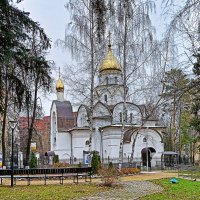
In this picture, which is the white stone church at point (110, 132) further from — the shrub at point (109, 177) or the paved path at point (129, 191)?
the shrub at point (109, 177)

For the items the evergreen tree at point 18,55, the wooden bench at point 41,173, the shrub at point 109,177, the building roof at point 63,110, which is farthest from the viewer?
the building roof at point 63,110

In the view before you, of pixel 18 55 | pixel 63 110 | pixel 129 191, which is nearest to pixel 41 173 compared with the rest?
pixel 129 191

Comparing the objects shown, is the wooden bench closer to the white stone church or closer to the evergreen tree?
the evergreen tree

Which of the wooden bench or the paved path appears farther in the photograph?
the wooden bench

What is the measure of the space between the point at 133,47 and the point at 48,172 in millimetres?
10632

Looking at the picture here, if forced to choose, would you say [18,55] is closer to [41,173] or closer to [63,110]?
[41,173]

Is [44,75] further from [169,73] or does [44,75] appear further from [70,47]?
[169,73]

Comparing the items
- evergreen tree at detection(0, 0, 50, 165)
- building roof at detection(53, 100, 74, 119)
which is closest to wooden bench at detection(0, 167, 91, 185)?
evergreen tree at detection(0, 0, 50, 165)

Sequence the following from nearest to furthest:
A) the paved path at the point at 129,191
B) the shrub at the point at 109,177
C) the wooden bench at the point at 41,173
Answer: the paved path at the point at 129,191 → the shrub at the point at 109,177 → the wooden bench at the point at 41,173

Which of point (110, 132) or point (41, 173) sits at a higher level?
point (110, 132)

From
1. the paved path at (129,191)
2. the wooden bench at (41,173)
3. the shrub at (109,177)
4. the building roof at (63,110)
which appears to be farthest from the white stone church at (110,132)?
the shrub at (109,177)

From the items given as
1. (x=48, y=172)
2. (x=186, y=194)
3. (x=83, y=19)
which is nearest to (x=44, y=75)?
(x=186, y=194)

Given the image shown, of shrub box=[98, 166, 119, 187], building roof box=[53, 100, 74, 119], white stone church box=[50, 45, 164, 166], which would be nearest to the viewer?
shrub box=[98, 166, 119, 187]

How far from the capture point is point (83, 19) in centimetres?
2386
